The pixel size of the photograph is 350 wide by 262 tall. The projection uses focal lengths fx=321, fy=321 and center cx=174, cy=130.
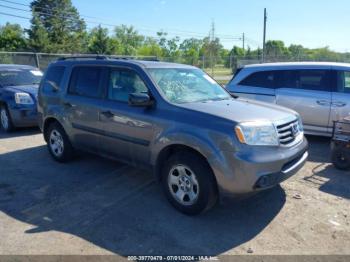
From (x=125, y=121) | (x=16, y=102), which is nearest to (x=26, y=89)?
(x=16, y=102)

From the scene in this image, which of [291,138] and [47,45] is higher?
[47,45]

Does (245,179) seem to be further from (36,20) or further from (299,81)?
(36,20)

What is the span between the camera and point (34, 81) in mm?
9586

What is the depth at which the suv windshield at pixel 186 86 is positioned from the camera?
171 inches

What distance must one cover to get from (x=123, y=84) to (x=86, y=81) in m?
0.91

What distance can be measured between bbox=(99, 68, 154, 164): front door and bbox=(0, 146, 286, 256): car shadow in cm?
56

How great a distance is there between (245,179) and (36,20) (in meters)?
51.5

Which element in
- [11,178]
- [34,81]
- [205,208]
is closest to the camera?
[205,208]

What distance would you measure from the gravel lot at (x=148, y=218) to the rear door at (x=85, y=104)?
0.62 metres

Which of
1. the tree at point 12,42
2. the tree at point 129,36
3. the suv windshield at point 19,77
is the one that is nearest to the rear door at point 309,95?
the suv windshield at point 19,77

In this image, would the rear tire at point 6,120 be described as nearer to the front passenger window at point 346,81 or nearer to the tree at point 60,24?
the front passenger window at point 346,81

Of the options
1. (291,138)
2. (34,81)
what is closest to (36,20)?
(34,81)

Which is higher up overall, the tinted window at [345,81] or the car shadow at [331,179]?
the tinted window at [345,81]

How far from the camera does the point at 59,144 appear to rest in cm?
591
